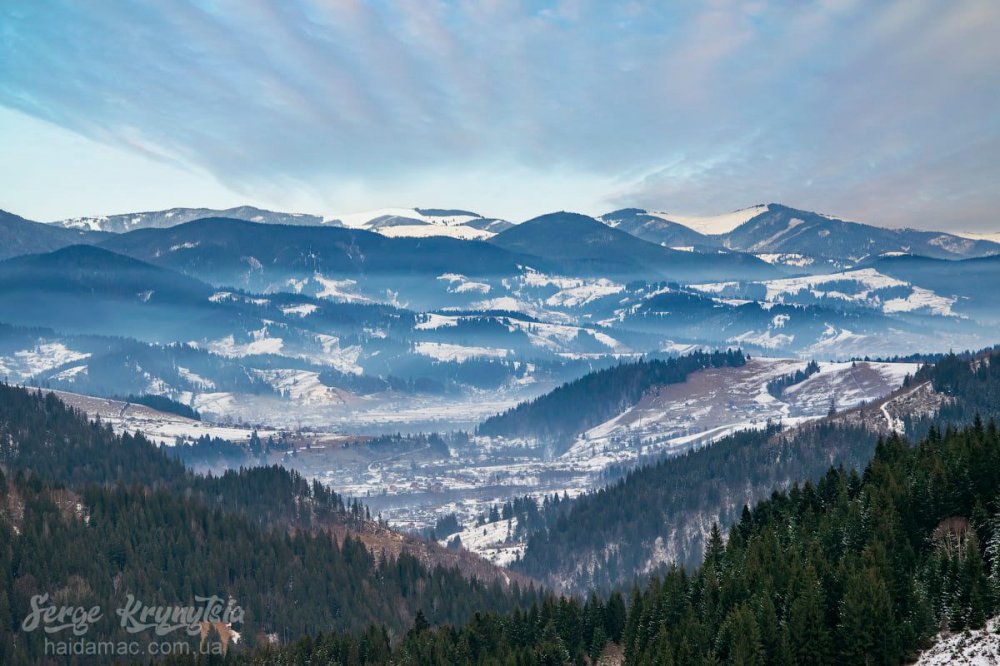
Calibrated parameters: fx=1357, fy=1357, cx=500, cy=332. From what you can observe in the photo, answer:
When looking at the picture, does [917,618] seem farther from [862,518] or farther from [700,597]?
[700,597]

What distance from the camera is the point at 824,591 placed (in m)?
148

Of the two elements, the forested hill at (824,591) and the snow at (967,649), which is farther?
the forested hill at (824,591)

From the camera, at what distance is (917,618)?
13638cm

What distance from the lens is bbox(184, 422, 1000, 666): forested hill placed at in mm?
137000

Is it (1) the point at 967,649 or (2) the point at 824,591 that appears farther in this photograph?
(2) the point at 824,591

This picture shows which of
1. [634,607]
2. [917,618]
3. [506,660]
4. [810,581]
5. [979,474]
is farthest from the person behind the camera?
[634,607]

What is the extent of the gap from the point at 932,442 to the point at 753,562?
4103 cm

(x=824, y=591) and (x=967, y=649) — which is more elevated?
(x=824, y=591)

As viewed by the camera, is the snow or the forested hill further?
the forested hill

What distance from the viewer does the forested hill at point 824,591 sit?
137 metres

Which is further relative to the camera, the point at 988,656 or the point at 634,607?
the point at 634,607

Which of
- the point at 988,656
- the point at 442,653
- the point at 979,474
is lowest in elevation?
the point at 442,653

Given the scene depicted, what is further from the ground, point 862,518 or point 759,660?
point 862,518

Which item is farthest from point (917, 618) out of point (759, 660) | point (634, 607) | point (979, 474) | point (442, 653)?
point (442, 653)
